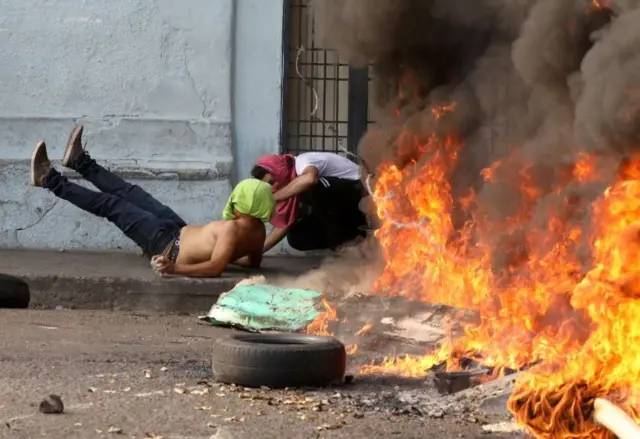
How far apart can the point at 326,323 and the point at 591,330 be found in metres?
2.63

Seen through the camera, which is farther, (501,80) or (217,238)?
(217,238)

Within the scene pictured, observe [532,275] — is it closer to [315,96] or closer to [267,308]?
[267,308]

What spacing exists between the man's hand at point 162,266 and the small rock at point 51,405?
3932mm

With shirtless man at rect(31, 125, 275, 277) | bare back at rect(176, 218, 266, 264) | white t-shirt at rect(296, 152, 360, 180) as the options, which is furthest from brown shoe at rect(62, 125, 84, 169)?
white t-shirt at rect(296, 152, 360, 180)

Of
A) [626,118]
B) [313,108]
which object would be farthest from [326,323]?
[313,108]

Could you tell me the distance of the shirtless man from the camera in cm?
970

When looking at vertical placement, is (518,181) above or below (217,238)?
above

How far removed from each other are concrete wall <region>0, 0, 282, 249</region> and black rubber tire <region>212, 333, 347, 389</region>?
523 cm

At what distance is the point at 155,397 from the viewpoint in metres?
6.02

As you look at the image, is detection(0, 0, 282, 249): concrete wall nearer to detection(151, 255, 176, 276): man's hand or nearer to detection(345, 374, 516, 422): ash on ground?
detection(151, 255, 176, 276): man's hand

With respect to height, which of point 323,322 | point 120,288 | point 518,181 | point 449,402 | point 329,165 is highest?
→ point 518,181

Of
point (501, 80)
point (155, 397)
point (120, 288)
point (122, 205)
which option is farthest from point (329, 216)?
point (155, 397)

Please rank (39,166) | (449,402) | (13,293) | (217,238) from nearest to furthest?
(449,402) → (13,293) → (217,238) → (39,166)

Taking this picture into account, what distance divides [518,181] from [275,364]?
6.96ft
